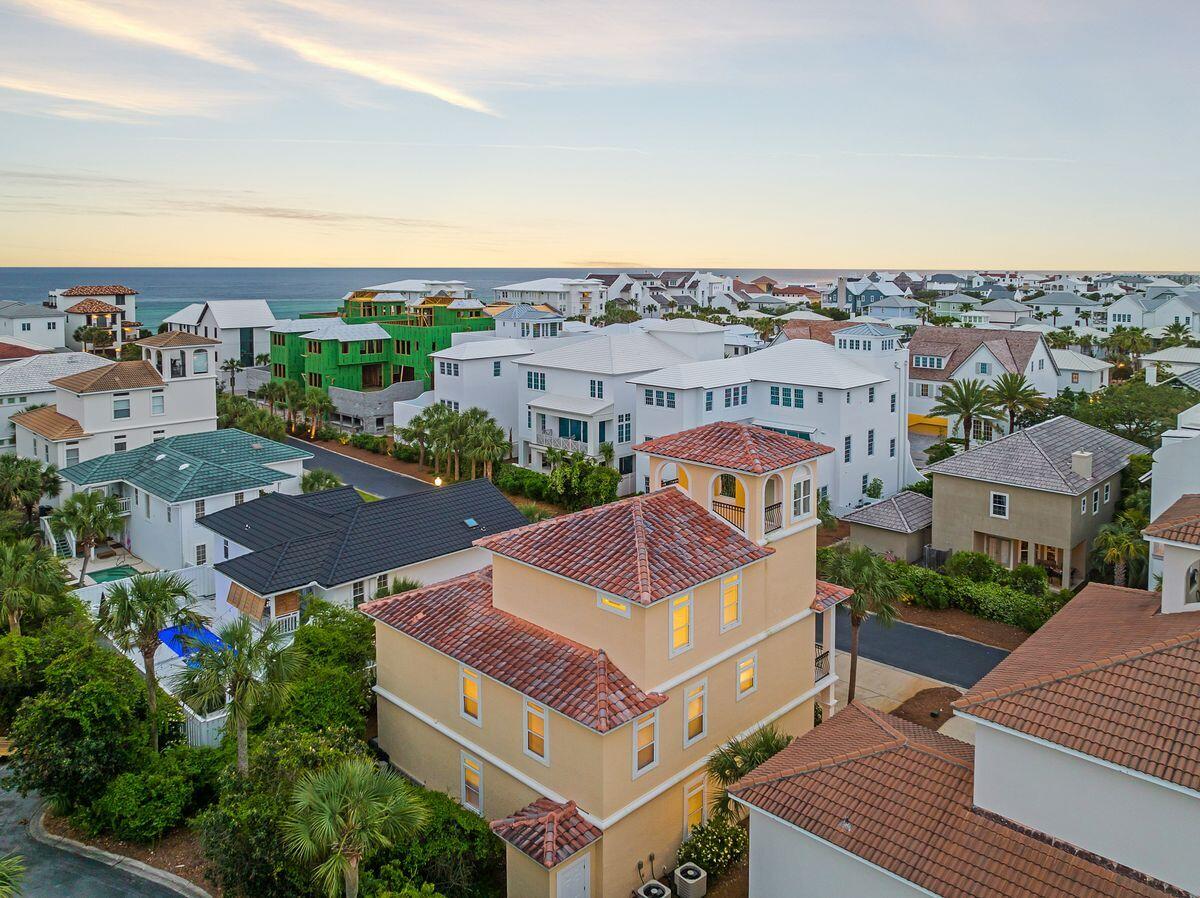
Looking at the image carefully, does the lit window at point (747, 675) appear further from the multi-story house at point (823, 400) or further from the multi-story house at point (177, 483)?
the multi-story house at point (823, 400)

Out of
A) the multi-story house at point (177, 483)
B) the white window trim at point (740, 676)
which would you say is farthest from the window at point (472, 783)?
the multi-story house at point (177, 483)

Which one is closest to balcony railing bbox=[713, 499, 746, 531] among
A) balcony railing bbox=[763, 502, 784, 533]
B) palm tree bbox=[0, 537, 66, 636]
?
balcony railing bbox=[763, 502, 784, 533]

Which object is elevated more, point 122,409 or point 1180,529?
point 1180,529

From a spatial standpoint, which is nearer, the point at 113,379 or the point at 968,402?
the point at 113,379

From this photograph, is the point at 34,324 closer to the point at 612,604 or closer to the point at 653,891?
the point at 612,604

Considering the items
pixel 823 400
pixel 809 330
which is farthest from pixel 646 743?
pixel 809 330

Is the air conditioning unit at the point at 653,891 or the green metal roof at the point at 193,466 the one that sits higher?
the green metal roof at the point at 193,466

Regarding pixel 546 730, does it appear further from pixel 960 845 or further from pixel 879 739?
pixel 960 845
